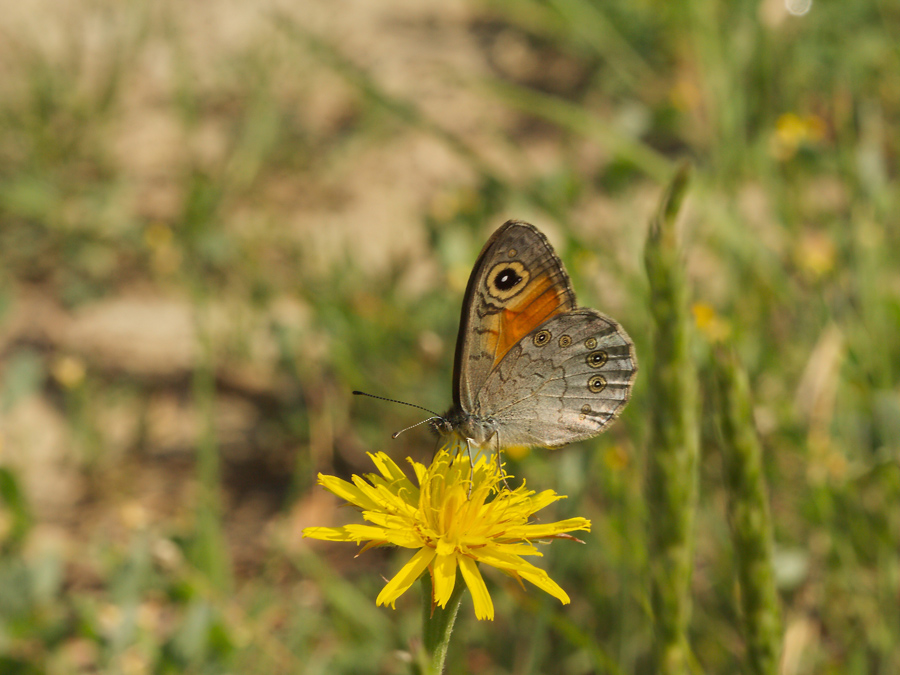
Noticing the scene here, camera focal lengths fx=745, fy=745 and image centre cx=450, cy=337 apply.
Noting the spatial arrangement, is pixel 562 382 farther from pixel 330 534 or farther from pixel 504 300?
pixel 330 534

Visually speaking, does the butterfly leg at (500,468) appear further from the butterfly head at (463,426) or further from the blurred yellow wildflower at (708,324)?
the blurred yellow wildflower at (708,324)

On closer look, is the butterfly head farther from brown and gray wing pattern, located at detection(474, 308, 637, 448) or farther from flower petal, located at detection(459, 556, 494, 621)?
flower petal, located at detection(459, 556, 494, 621)

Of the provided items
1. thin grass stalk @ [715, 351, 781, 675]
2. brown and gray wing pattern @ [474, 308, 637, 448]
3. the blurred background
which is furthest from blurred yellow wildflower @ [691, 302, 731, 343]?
thin grass stalk @ [715, 351, 781, 675]

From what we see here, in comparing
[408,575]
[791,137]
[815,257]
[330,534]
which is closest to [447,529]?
[408,575]

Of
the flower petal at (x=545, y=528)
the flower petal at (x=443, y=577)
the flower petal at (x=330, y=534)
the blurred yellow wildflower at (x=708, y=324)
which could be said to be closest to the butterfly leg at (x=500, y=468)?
the flower petal at (x=545, y=528)

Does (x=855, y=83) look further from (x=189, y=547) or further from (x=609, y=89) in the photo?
(x=189, y=547)

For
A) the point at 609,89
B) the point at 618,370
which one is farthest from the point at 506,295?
the point at 609,89
